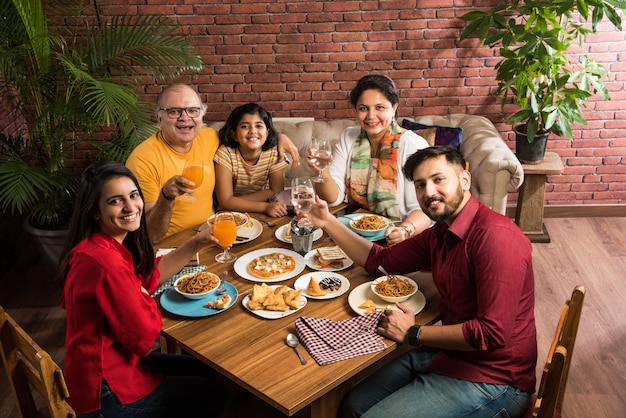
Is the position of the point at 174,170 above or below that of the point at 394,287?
above

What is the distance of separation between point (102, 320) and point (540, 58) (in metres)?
3.13

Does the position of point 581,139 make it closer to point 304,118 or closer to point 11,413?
point 304,118

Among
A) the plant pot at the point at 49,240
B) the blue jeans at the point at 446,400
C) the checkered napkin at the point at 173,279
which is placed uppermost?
the checkered napkin at the point at 173,279

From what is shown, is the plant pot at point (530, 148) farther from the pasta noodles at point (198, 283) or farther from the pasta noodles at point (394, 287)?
the pasta noodles at point (198, 283)

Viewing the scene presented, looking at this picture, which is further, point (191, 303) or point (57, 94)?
point (57, 94)

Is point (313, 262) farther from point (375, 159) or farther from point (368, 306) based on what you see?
point (375, 159)

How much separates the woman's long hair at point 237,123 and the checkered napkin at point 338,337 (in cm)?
132

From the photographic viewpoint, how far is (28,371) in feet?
6.40

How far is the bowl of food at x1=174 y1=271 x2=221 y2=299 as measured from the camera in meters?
2.29

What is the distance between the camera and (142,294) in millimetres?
2057

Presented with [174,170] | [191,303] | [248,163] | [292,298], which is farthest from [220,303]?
[248,163]

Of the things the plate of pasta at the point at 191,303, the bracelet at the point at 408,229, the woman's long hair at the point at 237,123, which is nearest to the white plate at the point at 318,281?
the plate of pasta at the point at 191,303

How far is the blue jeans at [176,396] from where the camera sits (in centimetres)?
208

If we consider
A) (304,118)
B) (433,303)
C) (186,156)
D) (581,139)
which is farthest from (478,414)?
(581,139)
